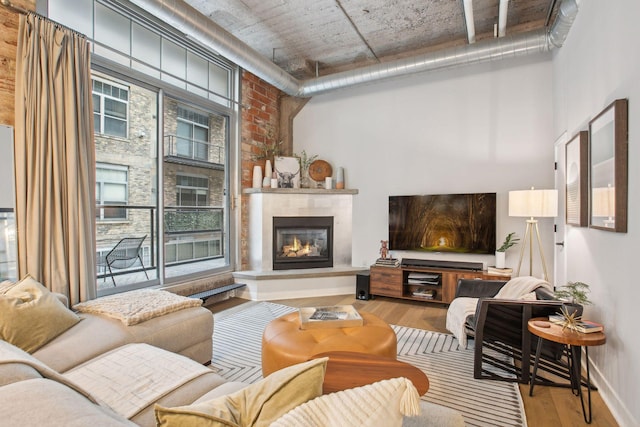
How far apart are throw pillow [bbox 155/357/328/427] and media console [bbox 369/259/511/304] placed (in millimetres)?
3574

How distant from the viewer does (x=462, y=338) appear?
9.29 feet

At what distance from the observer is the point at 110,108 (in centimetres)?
357

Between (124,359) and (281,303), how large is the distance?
8.98ft

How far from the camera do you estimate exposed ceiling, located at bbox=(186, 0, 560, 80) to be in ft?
12.0

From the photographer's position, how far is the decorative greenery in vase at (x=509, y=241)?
4.05m

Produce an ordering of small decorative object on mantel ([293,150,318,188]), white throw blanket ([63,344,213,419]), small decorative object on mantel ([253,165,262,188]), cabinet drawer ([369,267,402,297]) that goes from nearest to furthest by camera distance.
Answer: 1. white throw blanket ([63,344,213,419])
2. cabinet drawer ([369,267,402,297])
3. small decorative object on mantel ([253,165,262,188])
4. small decorative object on mantel ([293,150,318,188])

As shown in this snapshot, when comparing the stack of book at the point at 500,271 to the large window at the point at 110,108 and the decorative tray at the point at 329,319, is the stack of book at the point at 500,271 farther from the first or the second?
the large window at the point at 110,108

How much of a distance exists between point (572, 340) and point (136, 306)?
9.15ft

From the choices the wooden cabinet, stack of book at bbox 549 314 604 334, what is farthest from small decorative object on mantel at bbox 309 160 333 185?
stack of book at bbox 549 314 604 334

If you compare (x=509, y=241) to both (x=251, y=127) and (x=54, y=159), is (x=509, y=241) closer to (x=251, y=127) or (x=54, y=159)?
(x=251, y=127)

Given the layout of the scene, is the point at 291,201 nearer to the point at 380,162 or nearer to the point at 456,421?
the point at 380,162

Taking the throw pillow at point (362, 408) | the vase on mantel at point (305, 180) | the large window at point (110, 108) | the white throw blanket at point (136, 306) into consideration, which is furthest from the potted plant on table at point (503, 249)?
the large window at point (110, 108)

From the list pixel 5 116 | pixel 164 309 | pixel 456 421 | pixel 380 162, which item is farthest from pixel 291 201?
pixel 456 421

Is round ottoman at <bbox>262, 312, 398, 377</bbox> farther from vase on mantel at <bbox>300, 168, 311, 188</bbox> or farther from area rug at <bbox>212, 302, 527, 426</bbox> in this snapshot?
vase on mantel at <bbox>300, 168, 311, 188</bbox>
